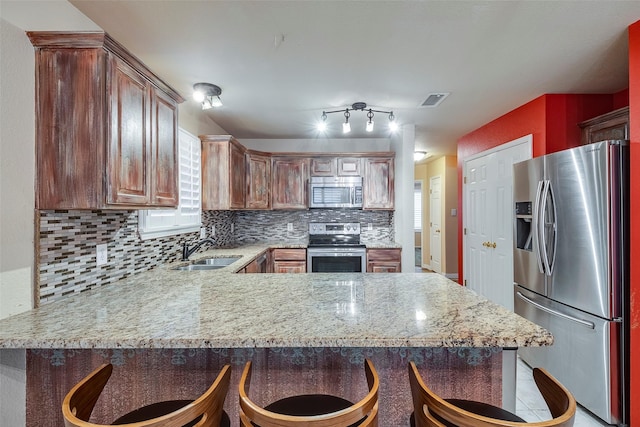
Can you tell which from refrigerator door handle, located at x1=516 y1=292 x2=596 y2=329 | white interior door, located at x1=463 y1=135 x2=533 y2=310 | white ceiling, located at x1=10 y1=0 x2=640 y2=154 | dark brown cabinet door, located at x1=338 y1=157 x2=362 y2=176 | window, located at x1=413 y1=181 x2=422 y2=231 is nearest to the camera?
white ceiling, located at x1=10 y1=0 x2=640 y2=154

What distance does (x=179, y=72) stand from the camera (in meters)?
2.34

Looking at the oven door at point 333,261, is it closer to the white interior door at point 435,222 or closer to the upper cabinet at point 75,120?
the upper cabinet at point 75,120

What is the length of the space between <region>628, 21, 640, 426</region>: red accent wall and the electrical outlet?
10.4 feet

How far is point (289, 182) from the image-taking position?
14.0 ft

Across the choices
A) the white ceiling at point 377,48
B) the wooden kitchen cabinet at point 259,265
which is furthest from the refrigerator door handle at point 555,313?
the wooden kitchen cabinet at point 259,265

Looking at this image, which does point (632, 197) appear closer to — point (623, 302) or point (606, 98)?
point (623, 302)

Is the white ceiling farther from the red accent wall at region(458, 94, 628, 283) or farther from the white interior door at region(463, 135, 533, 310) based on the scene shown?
the white interior door at region(463, 135, 533, 310)

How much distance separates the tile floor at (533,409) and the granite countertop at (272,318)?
1.16 metres

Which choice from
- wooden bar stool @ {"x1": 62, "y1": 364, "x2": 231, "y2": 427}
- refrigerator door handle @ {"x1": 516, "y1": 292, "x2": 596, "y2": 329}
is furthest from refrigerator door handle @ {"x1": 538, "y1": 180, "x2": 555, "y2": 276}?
wooden bar stool @ {"x1": 62, "y1": 364, "x2": 231, "y2": 427}

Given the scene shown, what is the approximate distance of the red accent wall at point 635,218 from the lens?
1811 millimetres

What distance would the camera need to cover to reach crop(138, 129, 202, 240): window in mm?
2340

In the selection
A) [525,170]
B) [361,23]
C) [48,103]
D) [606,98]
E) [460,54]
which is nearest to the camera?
[48,103]

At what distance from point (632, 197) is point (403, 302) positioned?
160cm

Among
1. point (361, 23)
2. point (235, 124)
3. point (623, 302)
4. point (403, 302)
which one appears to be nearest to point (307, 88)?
point (361, 23)
